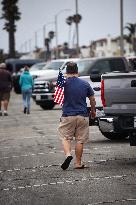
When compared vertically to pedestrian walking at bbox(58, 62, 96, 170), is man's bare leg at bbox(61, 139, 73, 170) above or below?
below

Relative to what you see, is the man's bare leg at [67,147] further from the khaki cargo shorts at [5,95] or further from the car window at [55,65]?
the car window at [55,65]

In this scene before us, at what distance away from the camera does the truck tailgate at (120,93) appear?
1381cm

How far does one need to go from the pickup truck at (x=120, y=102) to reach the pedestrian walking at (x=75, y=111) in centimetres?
39

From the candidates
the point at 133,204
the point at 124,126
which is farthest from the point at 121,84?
the point at 133,204

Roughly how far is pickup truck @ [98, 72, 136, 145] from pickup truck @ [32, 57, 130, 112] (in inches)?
87.8

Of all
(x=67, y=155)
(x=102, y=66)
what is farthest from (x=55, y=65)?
(x=67, y=155)

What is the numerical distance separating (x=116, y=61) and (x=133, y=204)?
64.1 ft

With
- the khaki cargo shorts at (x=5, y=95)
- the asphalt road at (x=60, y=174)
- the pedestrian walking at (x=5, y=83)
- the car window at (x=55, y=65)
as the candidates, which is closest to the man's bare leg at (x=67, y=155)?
the asphalt road at (x=60, y=174)

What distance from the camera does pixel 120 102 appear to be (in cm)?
1397

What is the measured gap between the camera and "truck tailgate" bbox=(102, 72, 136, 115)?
13812 millimetres

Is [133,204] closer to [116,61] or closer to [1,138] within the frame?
[1,138]

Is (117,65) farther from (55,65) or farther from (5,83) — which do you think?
(55,65)

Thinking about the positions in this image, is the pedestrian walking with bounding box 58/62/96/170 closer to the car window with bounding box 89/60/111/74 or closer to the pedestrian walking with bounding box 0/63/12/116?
the car window with bounding box 89/60/111/74

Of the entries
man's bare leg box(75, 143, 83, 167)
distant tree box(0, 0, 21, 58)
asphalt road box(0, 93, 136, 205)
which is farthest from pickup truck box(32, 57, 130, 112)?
distant tree box(0, 0, 21, 58)
